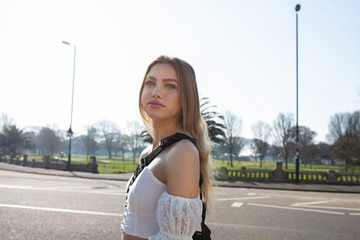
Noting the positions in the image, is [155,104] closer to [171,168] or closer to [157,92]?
[157,92]

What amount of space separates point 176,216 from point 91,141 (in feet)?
291

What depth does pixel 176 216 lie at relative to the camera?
131cm

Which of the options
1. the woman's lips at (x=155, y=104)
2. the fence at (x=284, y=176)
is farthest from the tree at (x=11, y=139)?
the woman's lips at (x=155, y=104)

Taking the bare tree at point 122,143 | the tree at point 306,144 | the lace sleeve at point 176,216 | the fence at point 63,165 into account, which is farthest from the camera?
the bare tree at point 122,143

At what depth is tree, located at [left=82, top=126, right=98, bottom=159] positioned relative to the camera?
278ft

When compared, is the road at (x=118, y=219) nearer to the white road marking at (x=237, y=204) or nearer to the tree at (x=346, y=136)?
the white road marking at (x=237, y=204)

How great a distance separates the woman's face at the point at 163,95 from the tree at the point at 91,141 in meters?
85.7

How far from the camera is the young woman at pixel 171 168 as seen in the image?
131cm

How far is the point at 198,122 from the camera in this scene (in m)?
1.62

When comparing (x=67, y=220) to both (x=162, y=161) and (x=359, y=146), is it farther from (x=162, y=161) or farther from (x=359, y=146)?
(x=359, y=146)

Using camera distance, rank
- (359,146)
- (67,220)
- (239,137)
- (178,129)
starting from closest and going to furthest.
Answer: (178,129), (67,220), (359,146), (239,137)

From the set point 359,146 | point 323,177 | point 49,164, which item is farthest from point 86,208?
Result: point 359,146

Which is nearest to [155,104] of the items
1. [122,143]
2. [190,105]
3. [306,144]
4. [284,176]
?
[190,105]

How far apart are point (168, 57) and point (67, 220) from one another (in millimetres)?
6128
